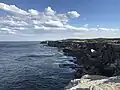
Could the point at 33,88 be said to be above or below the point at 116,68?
below

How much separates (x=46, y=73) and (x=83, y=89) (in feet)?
138

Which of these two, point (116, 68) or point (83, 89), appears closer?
point (83, 89)

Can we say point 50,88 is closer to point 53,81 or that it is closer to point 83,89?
point 53,81

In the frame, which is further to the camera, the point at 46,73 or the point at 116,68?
the point at 46,73

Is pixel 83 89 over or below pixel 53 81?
over

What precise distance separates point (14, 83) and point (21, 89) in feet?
20.6

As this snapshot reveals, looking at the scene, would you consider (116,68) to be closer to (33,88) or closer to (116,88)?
(33,88)

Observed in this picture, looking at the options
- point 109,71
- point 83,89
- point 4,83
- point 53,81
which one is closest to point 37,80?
point 53,81

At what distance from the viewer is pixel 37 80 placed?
67.5 m

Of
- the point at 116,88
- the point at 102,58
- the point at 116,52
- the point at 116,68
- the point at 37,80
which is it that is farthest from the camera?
the point at 102,58

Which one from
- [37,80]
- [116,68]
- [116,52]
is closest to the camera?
[116,68]

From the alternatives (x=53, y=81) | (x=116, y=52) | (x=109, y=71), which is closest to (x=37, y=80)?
(x=53, y=81)

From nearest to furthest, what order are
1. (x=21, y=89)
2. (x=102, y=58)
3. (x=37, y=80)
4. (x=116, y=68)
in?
(x=21, y=89) < (x=116, y=68) < (x=37, y=80) < (x=102, y=58)

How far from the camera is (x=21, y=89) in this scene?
5822 centimetres
